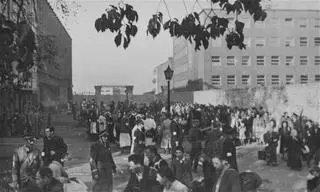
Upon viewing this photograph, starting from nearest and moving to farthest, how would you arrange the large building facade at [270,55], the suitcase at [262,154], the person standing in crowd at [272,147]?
1. the person standing in crowd at [272,147]
2. the suitcase at [262,154]
3. the large building facade at [270,55]

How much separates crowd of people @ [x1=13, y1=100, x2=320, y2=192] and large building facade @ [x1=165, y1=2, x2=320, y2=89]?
30.5 m

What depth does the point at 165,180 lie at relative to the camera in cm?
660

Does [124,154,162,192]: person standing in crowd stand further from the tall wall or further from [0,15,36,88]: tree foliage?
the tall wall

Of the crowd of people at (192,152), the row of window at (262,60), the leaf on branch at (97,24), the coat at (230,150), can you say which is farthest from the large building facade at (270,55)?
the leaf on branch at (97,24)

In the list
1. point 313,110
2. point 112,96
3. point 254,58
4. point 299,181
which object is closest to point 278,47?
point 254,58

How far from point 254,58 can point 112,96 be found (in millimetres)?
22043

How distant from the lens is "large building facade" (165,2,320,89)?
5666 cm

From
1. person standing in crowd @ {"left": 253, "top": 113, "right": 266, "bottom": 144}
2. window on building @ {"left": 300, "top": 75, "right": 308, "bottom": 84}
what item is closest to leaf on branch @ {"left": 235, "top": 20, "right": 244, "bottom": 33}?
person standing in crowd @ {"left": 253, "top": 113, "right": 266, "bottom": 144}

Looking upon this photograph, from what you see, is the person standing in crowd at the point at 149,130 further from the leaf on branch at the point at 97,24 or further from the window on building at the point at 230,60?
the window on building at the point at 230,60

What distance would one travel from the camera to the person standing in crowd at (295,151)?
15.2 m

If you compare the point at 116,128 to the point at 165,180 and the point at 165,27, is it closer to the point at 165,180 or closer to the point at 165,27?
the point at 165,180

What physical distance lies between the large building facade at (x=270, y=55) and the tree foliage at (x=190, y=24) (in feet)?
168

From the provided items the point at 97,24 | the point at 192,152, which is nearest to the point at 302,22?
the point at 192,152

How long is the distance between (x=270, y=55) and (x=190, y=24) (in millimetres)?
55065
